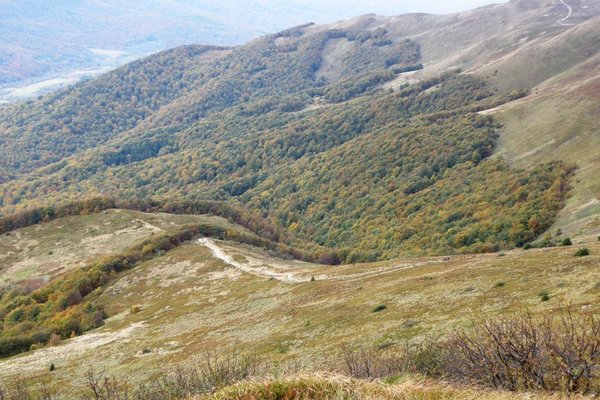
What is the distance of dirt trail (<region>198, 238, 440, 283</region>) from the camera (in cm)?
5191

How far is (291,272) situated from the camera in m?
63.9

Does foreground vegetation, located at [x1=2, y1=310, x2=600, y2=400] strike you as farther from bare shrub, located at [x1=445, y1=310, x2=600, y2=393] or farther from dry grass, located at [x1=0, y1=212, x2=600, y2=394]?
dry grass, located at [x1=0, y1=212, x2=600, y2=394]

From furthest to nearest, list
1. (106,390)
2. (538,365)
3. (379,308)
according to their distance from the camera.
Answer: (379,308) < (106,390) < (538,365)

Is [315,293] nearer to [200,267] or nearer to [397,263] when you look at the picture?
[397,263]

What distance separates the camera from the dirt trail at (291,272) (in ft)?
170

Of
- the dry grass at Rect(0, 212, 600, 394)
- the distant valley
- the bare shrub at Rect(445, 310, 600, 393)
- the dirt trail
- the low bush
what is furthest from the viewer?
the dirt trail

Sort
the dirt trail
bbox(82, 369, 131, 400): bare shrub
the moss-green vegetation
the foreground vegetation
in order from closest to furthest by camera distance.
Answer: the foreground vegetation
bbox(82, 369, 131, 400): bare shrub
the dirt trail
the moss-green vegetation

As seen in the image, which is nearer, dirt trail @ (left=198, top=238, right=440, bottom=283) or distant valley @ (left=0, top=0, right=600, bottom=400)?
distant valley @ (left=0, top=0, right=600, bottom=400)

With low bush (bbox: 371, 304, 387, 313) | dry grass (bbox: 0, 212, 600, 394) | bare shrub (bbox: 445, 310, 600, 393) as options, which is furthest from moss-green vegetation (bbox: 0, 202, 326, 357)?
bare shrub (bbox: 445, 310, 600, 393)

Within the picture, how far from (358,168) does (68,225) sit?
108015 millimetres

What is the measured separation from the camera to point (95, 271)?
79.0m

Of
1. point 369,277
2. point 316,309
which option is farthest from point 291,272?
point 316,309

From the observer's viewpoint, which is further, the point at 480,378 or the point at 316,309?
the point at 316,309

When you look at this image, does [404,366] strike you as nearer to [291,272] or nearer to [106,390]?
[106,390]
